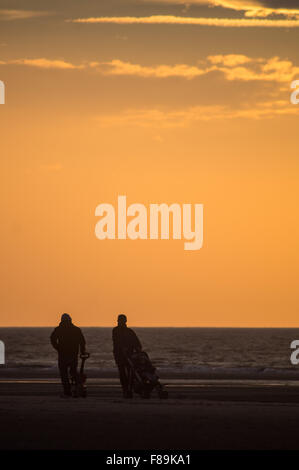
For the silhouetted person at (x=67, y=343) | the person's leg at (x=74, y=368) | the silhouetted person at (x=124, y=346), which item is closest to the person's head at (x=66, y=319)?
the silhouetted person at (x=67, y=343)

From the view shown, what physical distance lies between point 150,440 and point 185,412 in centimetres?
401

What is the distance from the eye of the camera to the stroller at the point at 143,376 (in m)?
24.4

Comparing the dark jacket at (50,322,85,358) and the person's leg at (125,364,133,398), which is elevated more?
the dark jacket at (50,322,85,358)

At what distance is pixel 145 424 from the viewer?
17.9 metres

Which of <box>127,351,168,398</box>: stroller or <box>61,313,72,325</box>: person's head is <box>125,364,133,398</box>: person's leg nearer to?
<box>127,351,168,398</box>: stroller

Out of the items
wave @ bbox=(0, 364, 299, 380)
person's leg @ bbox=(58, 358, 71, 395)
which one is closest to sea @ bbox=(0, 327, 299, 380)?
wave @ bbox=(0, 364, 299, 380)

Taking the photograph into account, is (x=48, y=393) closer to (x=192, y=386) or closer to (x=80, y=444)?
(x=192, y=386)

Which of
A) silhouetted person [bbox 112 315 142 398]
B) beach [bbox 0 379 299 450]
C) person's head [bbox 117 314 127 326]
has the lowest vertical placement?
beach [bbox 0 379 299 450]

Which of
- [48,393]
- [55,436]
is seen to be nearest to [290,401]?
[48,393]

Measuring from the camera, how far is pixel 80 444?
617 inches

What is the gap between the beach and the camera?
1585cm

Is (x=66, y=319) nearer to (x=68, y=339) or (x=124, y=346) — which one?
(x=68, y=339)

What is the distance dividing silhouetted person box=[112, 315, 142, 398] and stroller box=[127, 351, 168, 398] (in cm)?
12

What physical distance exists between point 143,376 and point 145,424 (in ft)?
21.5
